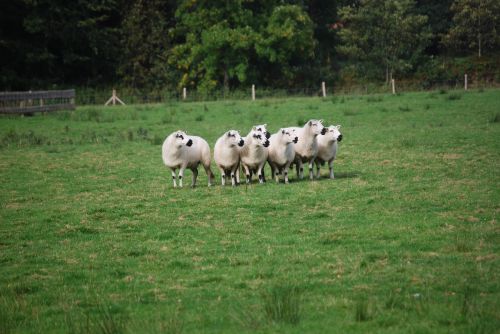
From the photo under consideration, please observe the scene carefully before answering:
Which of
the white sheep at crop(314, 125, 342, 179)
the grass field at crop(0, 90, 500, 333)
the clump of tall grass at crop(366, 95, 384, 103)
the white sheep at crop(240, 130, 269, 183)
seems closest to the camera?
the grass field at crop(0, 90, 500, 333)

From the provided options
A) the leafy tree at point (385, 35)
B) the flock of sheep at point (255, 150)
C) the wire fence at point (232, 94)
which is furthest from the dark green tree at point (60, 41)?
the flock of sheep at point (255, 150)

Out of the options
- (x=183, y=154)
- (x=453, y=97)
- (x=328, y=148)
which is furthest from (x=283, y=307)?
(x=453, y=97)

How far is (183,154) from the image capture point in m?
18.3

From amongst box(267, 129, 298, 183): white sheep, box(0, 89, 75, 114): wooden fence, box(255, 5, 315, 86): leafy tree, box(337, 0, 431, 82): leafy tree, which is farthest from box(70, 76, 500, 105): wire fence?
box(267, 129, 298, 183): white sheep

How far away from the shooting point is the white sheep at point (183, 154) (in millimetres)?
18141

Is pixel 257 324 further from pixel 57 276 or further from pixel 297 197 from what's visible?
pixel 297 197

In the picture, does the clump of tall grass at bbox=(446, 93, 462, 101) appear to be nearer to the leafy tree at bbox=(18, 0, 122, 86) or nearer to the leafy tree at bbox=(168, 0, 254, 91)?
the leafy tree at bbox=(168, 0, 254, 91)

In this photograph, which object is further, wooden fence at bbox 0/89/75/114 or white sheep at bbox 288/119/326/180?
wooden fence at bbox 0/89/75/114

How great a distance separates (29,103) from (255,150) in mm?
25994

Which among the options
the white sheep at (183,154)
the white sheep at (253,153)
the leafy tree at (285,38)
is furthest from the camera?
the leafy tree at (285,38)

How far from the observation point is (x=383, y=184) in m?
16.7

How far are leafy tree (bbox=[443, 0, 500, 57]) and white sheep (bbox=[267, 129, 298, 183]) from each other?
46.9 m

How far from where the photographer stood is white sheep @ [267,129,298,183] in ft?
59.6

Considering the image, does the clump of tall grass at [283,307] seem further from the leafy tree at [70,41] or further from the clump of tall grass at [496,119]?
the leafy tree at [70,41]
